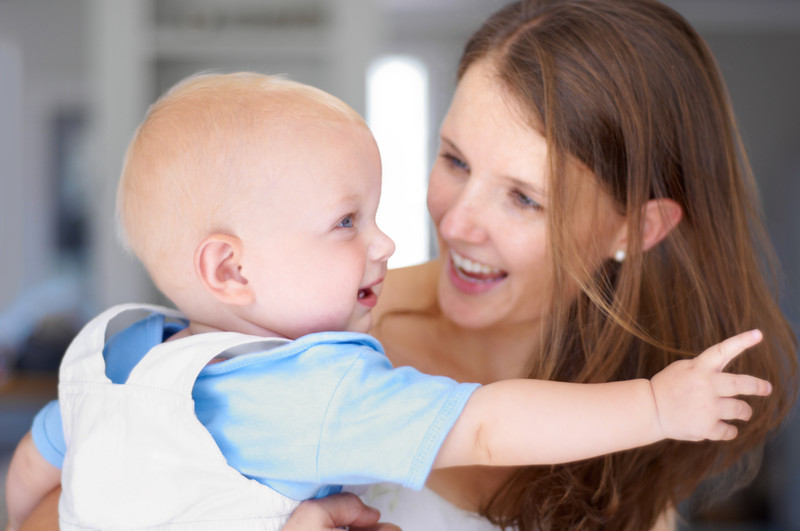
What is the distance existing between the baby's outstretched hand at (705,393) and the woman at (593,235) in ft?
1.17

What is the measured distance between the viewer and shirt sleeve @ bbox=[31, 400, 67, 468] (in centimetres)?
108

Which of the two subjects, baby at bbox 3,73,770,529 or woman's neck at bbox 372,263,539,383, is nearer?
baby at bbox 3,73,770,529

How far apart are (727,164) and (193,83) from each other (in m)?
0.90

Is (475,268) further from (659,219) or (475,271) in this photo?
(659,219)

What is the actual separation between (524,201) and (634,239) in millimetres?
188

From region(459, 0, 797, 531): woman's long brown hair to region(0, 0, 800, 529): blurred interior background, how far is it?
0.34m

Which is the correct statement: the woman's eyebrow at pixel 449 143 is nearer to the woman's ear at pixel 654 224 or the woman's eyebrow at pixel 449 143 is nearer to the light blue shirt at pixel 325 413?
the woman's ear at pixel 654 224

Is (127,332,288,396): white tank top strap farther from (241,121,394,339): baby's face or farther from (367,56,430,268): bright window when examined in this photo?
(367,56,430,268): bright window

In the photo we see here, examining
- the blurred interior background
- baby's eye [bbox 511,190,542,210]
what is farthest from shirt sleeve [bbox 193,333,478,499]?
the blurred interior background

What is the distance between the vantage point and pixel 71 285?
399 cm

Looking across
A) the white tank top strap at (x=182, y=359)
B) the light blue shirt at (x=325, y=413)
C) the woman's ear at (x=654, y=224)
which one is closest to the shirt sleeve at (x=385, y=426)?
the light blue shirt at (x=325, y=413)

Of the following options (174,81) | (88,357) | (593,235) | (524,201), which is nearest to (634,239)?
(593,235)

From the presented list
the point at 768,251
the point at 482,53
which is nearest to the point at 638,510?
the point at 768,251

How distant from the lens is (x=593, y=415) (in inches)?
31.8
